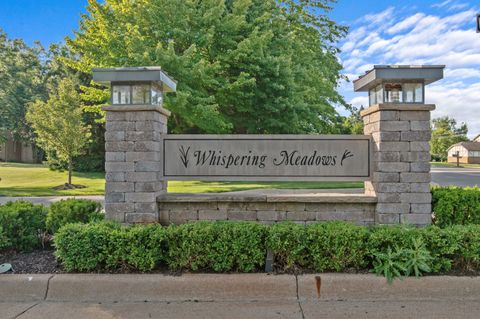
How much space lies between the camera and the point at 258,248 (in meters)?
3.78

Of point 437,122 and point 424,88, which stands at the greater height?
point 437,122

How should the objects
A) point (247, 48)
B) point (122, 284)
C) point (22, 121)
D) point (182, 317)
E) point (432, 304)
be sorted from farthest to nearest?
point (22, 121) < point (247, 48) < point (122, 284) < point (432, 304) < point (182, 317)

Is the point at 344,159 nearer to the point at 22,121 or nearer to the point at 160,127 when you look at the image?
the point at 160,127

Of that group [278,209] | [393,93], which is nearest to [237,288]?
[278,209]

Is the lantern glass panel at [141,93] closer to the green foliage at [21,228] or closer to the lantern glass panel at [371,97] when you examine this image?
the green foliage at [21,228]

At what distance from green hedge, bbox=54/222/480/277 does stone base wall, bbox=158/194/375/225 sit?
750 mm

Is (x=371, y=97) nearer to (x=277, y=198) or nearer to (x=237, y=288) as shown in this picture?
(x=277, y=198)

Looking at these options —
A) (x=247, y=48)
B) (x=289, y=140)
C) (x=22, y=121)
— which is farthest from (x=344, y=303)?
(x=22, y=121)

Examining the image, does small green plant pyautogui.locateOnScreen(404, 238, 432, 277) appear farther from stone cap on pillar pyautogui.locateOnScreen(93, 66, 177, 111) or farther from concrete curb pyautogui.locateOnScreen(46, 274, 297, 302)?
stone cap on pillar pyautogui.locateOnScreen(93, 66, 177, 111)

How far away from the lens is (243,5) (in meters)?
13.9

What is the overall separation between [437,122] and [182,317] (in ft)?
315

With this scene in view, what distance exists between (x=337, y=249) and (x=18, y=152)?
48.4m

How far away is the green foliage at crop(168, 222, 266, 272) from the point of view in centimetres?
370

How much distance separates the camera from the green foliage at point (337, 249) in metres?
3.67
